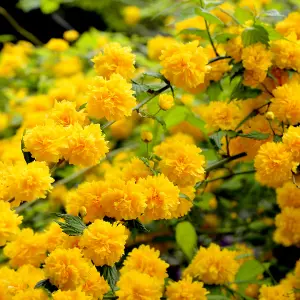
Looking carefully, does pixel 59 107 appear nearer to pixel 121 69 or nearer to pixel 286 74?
pixel 121 69

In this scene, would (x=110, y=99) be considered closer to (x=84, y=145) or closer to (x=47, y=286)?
(x=84, y=145)

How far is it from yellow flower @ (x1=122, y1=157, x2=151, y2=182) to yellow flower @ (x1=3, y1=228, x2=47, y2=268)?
22cm

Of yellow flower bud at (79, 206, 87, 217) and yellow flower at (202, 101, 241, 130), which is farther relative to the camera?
yellow flower at (202, 101, 241, 130)

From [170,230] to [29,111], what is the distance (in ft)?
2.14

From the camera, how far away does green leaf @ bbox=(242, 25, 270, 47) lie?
4.22 feet

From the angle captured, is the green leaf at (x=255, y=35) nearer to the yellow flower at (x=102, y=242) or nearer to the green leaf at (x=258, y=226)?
the yellow flower at (x=102, y=242)

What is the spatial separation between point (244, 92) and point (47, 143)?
0.51m

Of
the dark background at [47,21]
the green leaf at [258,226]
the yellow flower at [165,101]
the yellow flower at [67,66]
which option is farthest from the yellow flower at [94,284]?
the dark background at [47,21]

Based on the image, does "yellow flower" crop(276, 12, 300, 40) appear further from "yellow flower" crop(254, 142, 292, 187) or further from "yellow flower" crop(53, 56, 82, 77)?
"yellow flower" crop(53, 56, 82, 77)

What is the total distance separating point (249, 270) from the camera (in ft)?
4.58

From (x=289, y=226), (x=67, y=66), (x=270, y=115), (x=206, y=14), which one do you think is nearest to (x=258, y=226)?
(x=289, y=226)

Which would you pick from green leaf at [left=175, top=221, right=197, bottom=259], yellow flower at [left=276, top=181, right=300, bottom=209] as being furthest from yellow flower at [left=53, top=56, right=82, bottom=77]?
yellow flower at [left=276, top=181, right=300, bottom=209]

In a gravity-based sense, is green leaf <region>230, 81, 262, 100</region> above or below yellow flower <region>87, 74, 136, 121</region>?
below

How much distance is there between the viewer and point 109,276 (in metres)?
1.03
